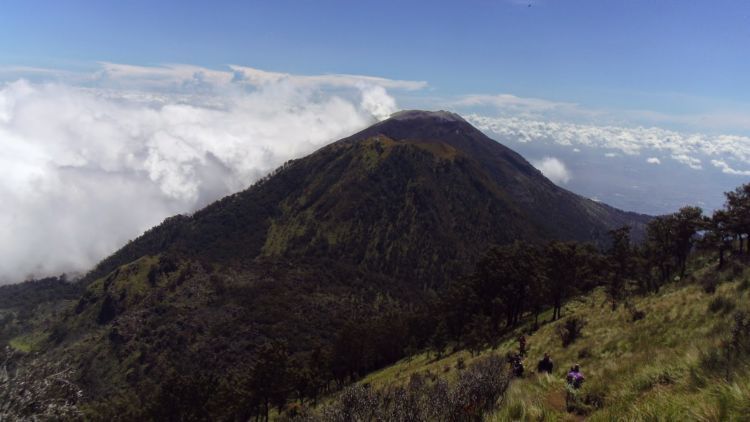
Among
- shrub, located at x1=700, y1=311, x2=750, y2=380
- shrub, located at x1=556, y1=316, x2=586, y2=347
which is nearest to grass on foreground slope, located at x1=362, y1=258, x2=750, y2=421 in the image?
shrub, located at x1=700, y1=311, x2=750, y2=380

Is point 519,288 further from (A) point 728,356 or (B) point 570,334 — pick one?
(A) point 728,356

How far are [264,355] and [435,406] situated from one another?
71.0 meters

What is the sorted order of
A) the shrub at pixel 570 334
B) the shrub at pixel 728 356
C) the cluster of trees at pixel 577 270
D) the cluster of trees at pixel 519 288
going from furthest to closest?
the cluster of trees at pixel 519 288
the cluster of trees at pixel 577 270
the shrub at pixel 570 334
the shrub at pixel 728 356

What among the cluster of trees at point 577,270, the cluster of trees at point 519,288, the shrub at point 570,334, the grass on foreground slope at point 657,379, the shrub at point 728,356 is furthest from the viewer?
the cluster of trees at point 519,288

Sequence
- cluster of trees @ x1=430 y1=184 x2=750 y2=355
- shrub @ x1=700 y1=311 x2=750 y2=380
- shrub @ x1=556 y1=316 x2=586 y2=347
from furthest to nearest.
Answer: cluster of trees @ x1=430 y1=184 x2=750 y2=355
shrub @ x1=556 y1=316 x2=586 y2=347
shrub @ x1=700 y1=311 x2=750 y2=380

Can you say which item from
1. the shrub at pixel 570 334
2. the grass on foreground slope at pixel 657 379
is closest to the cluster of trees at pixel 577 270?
the shrub at pixel 570 334

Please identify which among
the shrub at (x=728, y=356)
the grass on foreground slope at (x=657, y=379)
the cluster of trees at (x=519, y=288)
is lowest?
the cluster of trees at (x=519, y=288)

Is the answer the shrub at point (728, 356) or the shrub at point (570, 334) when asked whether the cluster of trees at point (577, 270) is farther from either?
the shrub at point (728, 356)

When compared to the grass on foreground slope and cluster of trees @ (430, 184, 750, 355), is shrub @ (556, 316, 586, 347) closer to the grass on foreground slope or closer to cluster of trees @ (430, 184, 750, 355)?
the grass on foreground slope

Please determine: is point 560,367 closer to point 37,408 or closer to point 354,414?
point 354,414

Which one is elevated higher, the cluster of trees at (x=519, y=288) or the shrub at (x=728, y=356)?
the shrub at (x=728, y=356)

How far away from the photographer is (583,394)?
13.0 m

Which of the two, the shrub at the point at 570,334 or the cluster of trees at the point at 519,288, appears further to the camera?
the cluster of trees at the point at 519,288

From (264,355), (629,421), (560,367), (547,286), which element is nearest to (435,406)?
(629,421)
